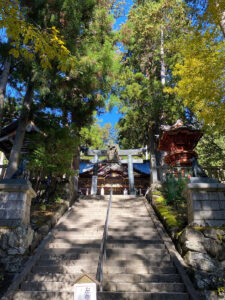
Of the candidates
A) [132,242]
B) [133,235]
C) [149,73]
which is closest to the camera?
[132,242]

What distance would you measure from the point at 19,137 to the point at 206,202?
6305mm

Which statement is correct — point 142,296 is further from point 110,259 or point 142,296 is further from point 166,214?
point 166,214

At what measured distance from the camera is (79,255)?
16.9 feet

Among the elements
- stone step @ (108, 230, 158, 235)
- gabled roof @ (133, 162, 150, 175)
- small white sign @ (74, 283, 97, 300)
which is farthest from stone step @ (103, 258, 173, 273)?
gabled roof @ (133, 162, 150, 175)

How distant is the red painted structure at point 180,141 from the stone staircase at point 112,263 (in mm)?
5318

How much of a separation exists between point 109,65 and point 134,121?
7424mm

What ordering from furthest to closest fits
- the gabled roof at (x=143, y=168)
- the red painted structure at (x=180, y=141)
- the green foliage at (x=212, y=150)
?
the gabled roof at (x=143, y=168), the green foliage at (x=212, y=150), the red painted structure at (x=180, y=141)

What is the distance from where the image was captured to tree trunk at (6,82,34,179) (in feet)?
24.2

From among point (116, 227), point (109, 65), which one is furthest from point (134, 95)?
point (116, 227)

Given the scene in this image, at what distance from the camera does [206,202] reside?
519cm

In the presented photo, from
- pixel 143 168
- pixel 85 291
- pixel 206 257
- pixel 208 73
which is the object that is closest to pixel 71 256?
pixel 85 291

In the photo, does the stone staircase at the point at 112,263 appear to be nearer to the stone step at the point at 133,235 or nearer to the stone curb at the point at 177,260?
the stone step at the point at 133,235

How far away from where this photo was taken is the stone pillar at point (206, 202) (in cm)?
506

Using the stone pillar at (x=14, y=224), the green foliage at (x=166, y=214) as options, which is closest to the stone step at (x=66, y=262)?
the stone pillar at (x=14, y=224)
